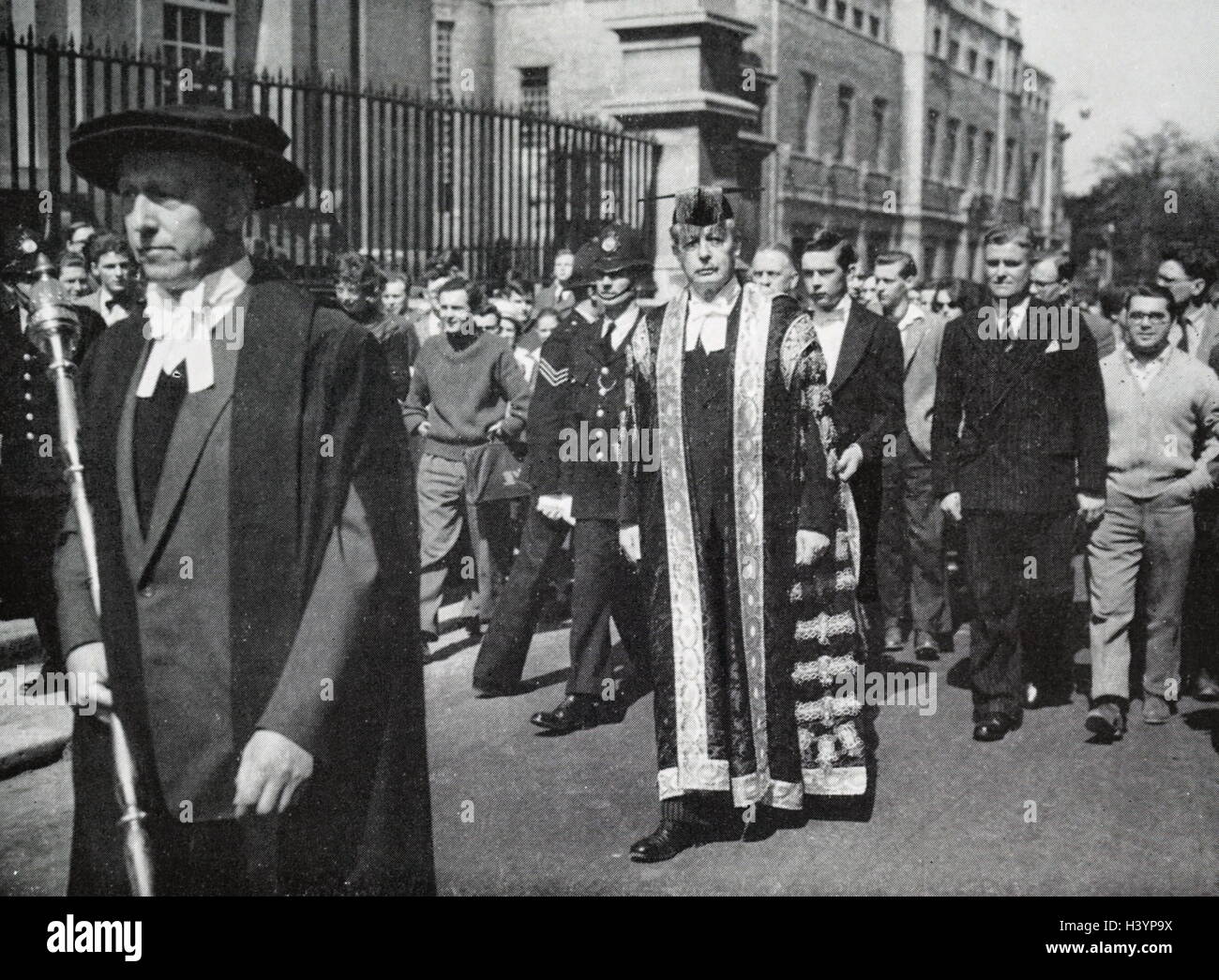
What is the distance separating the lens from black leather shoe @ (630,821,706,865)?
495 cm

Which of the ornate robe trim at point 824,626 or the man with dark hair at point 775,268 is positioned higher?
the man with dark hair at point 775,268

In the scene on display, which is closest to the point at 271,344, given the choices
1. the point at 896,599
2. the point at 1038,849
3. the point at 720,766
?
the point at 720,766

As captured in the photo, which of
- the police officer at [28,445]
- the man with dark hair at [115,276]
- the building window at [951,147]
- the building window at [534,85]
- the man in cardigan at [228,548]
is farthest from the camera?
the building window at [951,147]

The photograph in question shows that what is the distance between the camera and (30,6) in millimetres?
11547

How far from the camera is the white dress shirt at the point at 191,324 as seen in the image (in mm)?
3012

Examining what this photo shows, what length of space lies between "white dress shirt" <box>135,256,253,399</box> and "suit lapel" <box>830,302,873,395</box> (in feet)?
13.9

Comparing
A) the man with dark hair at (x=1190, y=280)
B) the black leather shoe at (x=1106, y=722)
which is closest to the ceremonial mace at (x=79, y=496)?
the black leather shoe at (x=1106, y=722)

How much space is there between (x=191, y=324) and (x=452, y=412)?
509cm

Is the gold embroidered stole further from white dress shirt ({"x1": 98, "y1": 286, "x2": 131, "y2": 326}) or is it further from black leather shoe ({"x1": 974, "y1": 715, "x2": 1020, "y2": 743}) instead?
white dress shirt ({"x1": 98, "y1": 286, "x2": 131, "y2": 326})

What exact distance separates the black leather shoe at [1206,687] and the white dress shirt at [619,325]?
317cm

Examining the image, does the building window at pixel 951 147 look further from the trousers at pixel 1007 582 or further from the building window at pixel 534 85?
the trousers at pixel 1007 582

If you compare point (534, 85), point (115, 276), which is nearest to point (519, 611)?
point (115, 276)

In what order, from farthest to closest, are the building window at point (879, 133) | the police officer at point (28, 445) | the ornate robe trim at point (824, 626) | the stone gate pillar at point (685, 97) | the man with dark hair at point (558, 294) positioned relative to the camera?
the building window at point (879, 133) → the stone gate pillar at point (685, 97) → the man with dark hair at point (558, 294) → the police officer at point (28, 445) → the ornate robe trim at point (824, 626)
